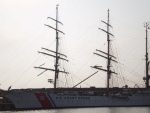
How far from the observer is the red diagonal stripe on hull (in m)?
63.2

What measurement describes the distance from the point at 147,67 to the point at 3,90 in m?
38.2

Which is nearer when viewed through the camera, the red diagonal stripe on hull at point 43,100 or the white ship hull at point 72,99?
the white ship hull at point 72,99

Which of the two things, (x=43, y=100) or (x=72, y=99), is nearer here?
(x=43, y=100)

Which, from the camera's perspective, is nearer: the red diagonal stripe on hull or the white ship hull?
the white ship hull

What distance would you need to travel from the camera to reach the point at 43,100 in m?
63.5

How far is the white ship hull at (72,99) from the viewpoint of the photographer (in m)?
62.8

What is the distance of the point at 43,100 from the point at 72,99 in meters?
7.40

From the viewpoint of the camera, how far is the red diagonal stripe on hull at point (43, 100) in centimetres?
6319

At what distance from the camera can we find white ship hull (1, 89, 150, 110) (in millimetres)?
62781

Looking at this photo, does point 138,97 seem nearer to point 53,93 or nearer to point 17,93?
point 53,93

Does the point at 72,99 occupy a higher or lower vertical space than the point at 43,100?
higher

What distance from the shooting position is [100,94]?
74.3 metres

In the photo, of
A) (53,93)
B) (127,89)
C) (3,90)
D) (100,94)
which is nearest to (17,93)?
(3,90)

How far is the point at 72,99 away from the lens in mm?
68062
